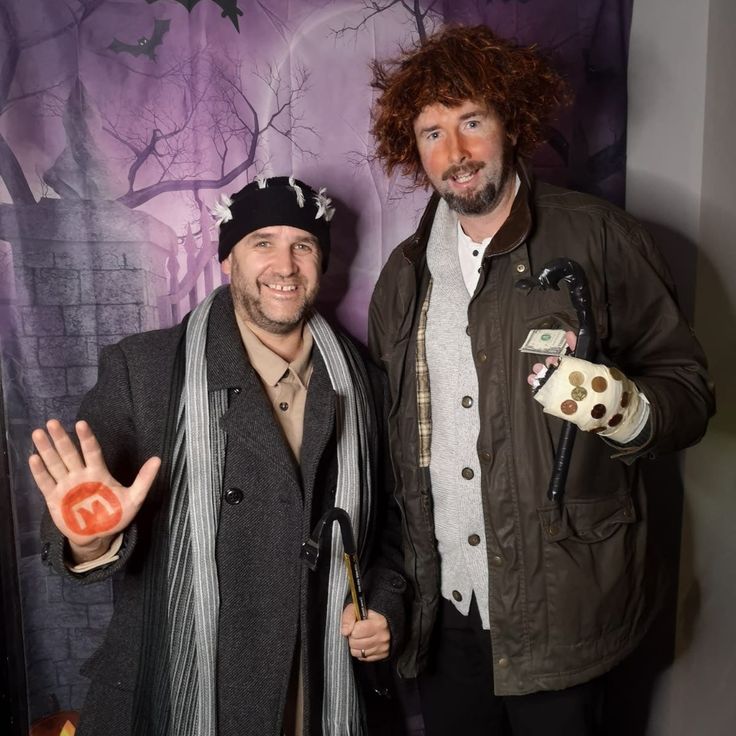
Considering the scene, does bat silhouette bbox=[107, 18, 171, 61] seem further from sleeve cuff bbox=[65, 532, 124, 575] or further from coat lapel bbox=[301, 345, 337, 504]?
sleeve cuff bbox=[65, 532, 124, 575]

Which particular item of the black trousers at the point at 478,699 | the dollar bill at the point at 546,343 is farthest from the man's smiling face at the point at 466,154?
the black trousers at the point at 478,699

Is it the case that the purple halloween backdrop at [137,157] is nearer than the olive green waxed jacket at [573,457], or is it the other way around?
the olive green waxed jacket at [573,457]

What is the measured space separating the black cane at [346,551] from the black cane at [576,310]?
0.54m

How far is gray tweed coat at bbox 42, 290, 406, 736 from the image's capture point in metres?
1.86

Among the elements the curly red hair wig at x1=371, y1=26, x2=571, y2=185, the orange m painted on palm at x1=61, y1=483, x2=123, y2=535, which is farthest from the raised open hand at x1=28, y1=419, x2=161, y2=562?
the curly red hair wig at x1=371, y1=26, x2=571, y2=185

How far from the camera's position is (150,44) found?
2094mm

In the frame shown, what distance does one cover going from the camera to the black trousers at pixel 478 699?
6.29 ft

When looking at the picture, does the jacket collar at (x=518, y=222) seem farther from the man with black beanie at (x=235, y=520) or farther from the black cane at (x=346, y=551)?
the black cane at (x=346, y=551)

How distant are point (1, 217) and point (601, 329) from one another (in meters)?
1.70

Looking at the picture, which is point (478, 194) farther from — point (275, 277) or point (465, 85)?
point (275, 277)

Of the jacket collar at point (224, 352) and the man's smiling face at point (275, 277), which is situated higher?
the man's smiling face at point (275, 277)

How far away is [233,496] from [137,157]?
41.7 inches

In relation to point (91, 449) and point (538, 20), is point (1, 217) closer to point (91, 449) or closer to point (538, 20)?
point (91, 449)

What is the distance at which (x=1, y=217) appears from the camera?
2.03m
